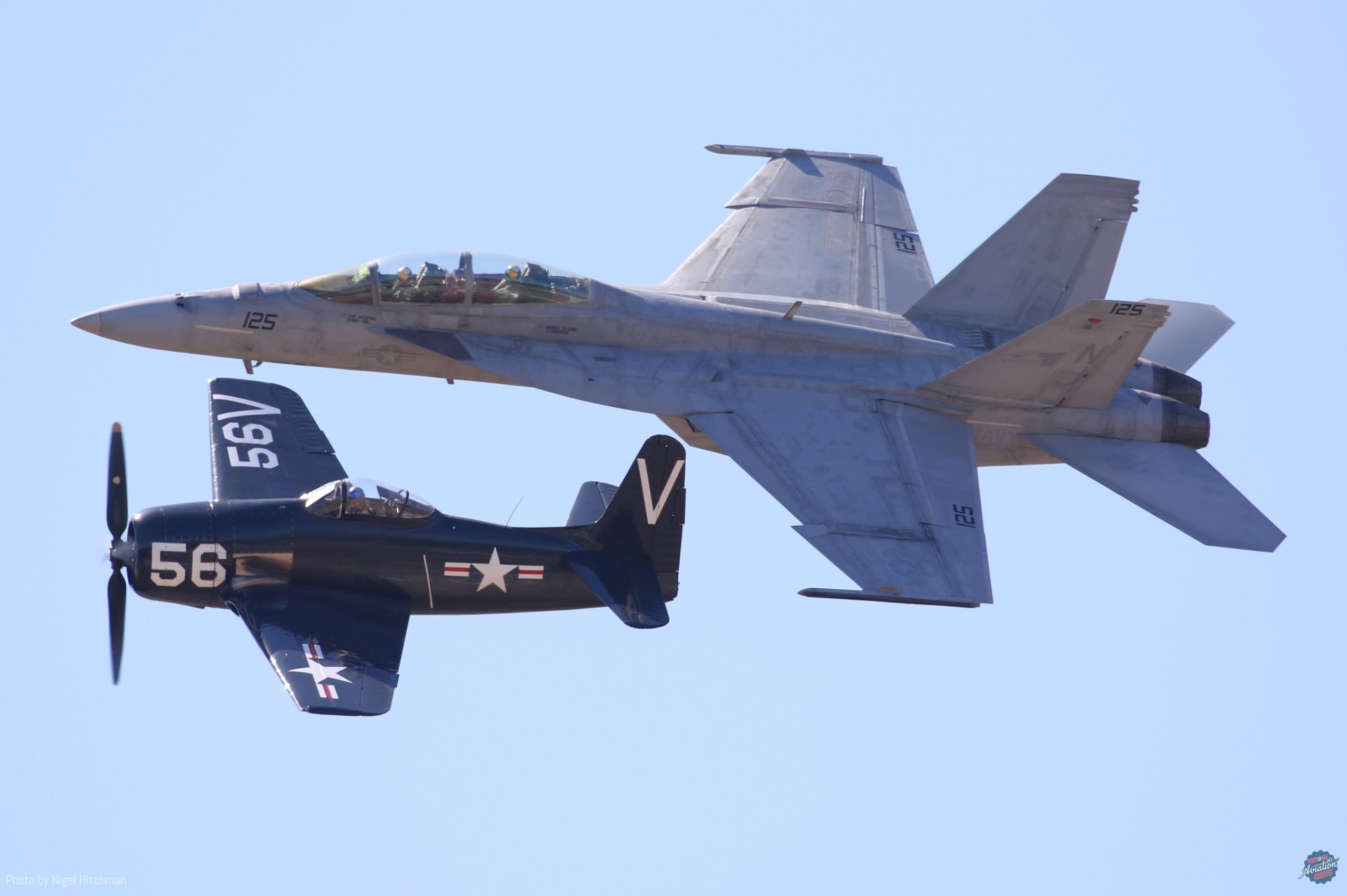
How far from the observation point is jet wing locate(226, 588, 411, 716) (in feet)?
78.6

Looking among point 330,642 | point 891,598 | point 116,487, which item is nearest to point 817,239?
point 891,598

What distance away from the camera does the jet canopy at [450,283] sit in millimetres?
28422

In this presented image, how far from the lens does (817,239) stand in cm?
3278

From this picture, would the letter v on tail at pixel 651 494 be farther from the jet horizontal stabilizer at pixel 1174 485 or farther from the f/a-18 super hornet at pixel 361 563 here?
the jet horizontal stabilizer at pixel 1174 485

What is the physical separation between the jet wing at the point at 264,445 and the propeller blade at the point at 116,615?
2127 millimetres

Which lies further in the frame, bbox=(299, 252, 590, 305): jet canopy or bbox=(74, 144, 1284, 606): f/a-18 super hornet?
bbox=(299, 252, 590, 305): jet canopy

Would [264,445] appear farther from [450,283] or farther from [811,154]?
[811,154]

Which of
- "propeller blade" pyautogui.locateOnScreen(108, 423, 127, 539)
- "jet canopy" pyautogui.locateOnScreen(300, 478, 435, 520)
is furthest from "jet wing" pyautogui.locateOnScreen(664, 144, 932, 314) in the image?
"propeller blade" pyautogui.locateOnScreen(108, 423, 127, 539)

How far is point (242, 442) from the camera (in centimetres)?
2828

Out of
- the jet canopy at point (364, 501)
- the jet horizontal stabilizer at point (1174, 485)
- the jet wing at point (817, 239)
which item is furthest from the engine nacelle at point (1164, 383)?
the jet canopy at point (364, 501)

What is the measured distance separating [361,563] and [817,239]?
10.6 metres

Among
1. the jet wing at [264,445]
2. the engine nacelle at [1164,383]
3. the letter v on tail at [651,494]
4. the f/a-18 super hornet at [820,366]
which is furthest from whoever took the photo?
the engine nacelle at [1164,383]

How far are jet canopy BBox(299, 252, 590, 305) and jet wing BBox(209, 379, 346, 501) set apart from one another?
186cm

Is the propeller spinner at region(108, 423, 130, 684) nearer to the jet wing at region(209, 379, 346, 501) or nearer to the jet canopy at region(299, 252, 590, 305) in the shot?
the jet wing at region(209, 379, 346, 501)
